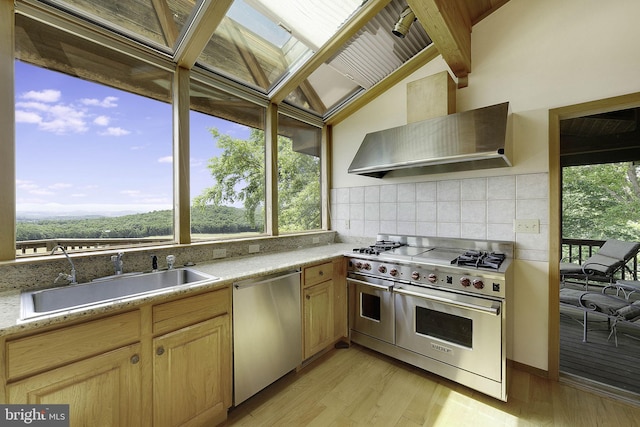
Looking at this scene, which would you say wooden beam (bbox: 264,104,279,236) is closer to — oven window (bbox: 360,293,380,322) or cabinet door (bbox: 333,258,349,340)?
cabinet door (bbox: 333,258,349,340)

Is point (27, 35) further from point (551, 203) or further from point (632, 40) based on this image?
point (632, 40)

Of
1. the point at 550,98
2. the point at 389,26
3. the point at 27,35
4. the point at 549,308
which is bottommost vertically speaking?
the point at 549,308

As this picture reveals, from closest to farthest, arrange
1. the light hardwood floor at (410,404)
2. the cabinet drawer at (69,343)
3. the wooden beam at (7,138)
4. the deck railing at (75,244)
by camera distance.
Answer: the cabinet drawer at (69,343) < the wooden beam at (7,138) < the deck railing at (75,244) < the light hardwood floor at (410,404)

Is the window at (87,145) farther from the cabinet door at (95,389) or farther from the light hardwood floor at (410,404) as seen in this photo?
the light hardwood floor at (410,404)

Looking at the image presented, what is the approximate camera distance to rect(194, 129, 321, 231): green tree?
7.76 ft

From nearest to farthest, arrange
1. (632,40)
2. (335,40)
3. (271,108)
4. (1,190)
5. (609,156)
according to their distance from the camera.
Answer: (1,190)
(632,40)
(335,40)
(271,108)
(609,156)

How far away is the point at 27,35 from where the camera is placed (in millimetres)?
1489

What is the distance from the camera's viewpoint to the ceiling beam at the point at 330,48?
193cm

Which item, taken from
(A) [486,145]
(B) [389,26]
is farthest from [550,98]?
(B) [389,26]

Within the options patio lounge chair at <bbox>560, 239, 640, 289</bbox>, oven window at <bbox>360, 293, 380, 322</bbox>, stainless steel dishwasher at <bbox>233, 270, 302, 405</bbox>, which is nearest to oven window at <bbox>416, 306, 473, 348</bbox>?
oven window at <bbox>360, 293, 380, 322</bbox>

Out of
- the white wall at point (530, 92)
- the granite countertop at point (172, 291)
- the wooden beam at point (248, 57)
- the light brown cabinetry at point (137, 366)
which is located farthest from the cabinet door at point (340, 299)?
the wooden beam at point (248, 57)

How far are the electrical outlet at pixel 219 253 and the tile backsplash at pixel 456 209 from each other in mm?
1540

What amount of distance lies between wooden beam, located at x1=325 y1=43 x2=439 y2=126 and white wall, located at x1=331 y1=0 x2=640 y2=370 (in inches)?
4.2

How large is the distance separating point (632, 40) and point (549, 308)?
6.25 ft
